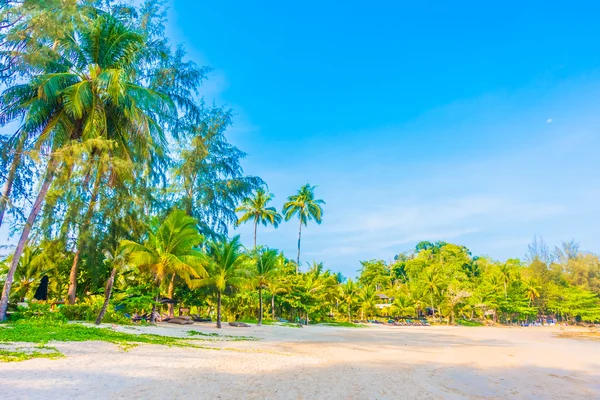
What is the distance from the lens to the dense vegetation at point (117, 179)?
11469 mm

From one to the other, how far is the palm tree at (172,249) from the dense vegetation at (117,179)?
6cm

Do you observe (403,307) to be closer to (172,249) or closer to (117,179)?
(172,249)

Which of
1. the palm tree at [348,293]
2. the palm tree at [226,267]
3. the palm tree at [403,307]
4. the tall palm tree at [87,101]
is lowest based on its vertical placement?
the palm tree at [403,307]

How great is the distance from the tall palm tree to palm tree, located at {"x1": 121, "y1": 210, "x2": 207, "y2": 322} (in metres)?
4.50

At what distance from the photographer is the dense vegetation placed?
11.5 m

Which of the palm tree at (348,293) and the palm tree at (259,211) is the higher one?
the palm tree at (259,211)

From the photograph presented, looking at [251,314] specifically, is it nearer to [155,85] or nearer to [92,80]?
[155,85]

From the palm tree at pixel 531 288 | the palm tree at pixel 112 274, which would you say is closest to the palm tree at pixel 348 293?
the palm tree at pixel 112 274

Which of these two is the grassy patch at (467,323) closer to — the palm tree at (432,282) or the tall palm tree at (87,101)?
the palm tree at (432,282)

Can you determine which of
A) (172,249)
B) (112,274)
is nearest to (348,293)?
(172,249)

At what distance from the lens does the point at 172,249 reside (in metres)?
17.7

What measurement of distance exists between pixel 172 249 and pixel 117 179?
4.97 metres

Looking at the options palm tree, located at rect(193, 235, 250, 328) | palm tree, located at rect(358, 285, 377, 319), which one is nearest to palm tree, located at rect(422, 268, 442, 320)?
palm tree, located at rect(358, 285, 377, 319)

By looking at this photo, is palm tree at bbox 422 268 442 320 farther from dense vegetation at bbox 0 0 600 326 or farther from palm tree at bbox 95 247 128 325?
palm tree at bbox 95 247 128 325
